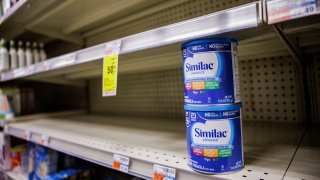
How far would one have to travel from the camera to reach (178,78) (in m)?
1.27

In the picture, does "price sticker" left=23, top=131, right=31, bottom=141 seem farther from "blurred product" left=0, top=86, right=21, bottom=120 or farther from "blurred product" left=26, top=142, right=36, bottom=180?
"blurred product" left=0, top=86, right=21, bottom=120

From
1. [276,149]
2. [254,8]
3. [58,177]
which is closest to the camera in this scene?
[254,8]

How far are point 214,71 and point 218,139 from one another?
15 cm

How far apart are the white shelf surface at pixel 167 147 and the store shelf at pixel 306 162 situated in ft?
0.06

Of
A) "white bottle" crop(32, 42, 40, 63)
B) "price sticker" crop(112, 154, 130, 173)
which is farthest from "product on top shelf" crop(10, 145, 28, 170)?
"price sticker" crop(112, 154, 130, 173)

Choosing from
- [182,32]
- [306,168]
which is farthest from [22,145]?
[306,168]

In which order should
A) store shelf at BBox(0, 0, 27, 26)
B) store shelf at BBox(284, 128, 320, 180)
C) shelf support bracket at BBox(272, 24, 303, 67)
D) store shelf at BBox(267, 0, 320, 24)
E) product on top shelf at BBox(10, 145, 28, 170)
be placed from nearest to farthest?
1. store shelf at BBox(267, 0, 320, 24)
2. store shelf at BBox(284, 128, 320, 180)
3. shelf support bracket at BBox(272, 24, 303, 67)
4. store shelf at BBox(0, 0, 27, 26)
5. product on top shelf at BBox(10, 145, 28, 170)

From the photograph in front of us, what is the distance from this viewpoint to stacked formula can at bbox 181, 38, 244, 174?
47 cm

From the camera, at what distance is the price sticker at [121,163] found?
672mm

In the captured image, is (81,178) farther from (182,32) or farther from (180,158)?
(182,32)

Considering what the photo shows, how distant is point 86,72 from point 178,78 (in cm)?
71

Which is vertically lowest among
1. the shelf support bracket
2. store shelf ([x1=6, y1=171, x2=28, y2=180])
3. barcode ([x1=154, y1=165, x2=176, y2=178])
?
store shelf ([x1=6, y1=171, x2=28, y2=180])

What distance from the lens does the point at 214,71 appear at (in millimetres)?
466

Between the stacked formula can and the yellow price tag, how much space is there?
29 cm
